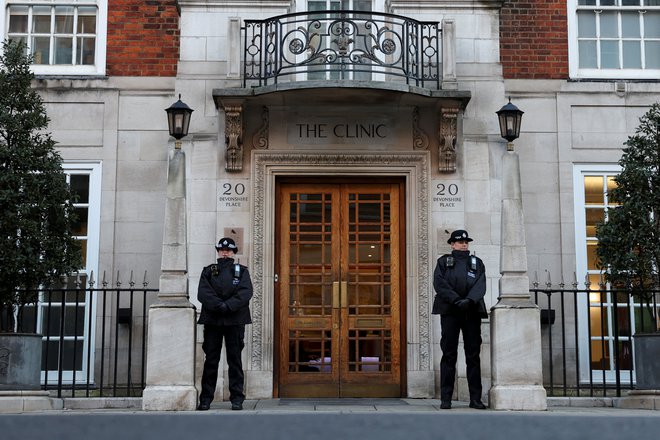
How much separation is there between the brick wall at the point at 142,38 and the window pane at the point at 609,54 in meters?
5.98

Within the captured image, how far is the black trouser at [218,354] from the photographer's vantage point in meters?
9.45

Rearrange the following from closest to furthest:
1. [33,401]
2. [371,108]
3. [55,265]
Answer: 1. [33,401]
2. [55,265]
3. [371,108]

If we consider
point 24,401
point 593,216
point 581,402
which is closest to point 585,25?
point 593,216

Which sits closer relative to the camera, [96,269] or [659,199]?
[659,199]

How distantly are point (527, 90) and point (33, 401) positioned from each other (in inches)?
297

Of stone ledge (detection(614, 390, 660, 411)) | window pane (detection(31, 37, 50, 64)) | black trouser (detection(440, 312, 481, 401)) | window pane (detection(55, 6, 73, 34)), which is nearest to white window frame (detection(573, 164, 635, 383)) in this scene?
stone ledge (detection(614, 390, 660, 411))

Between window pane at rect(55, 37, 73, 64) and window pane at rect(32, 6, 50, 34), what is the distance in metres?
0.23

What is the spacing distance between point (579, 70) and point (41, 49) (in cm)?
755

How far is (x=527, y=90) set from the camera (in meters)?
12.6

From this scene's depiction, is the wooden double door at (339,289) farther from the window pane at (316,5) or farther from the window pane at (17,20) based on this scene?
the window pane at (17,20)

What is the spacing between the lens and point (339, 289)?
1180 cm

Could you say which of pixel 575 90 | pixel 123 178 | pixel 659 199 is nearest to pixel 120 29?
pixel 123 178

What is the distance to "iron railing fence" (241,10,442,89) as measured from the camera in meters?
11.5

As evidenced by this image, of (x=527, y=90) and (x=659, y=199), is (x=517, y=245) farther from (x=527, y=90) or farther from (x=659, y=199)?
(x=527, y=90)
